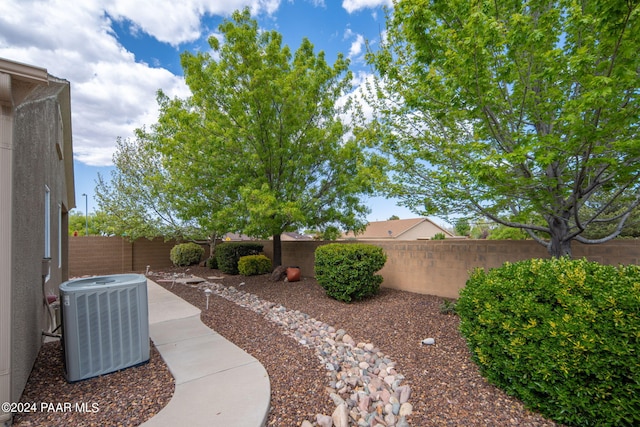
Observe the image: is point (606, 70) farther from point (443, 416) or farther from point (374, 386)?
point (374, 386)

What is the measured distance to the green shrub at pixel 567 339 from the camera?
228 centimetres

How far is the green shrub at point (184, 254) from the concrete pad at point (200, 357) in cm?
1073

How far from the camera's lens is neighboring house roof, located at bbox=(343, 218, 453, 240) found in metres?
29.8

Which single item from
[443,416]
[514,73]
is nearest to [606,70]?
[514,73]

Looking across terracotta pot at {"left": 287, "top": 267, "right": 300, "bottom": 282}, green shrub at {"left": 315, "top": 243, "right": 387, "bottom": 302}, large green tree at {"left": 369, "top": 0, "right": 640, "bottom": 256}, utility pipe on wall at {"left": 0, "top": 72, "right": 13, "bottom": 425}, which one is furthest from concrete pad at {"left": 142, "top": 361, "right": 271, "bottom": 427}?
terracotta pot at {"left": 287, "top": 267, "right": 300, "bottom": 282}

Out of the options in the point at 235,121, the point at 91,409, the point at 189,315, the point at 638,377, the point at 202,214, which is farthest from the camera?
the point at 202,214

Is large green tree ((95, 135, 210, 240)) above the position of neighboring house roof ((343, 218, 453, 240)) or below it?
above

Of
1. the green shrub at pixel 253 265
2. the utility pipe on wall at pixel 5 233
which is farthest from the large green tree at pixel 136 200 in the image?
the utility pipe on wall at pixel 5 233

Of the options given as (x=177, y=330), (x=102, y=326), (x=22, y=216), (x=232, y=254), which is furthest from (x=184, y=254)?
(x=22, y=216)

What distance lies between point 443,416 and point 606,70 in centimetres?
420

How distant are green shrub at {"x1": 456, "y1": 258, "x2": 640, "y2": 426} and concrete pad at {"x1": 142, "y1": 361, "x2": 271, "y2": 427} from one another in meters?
2.35

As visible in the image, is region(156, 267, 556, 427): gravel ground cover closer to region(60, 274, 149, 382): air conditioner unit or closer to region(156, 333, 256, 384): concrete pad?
region(156, 333, 256, 384): concrete pad

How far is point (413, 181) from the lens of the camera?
18.8 feet

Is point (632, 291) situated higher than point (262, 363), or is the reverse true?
point (632, 291)
